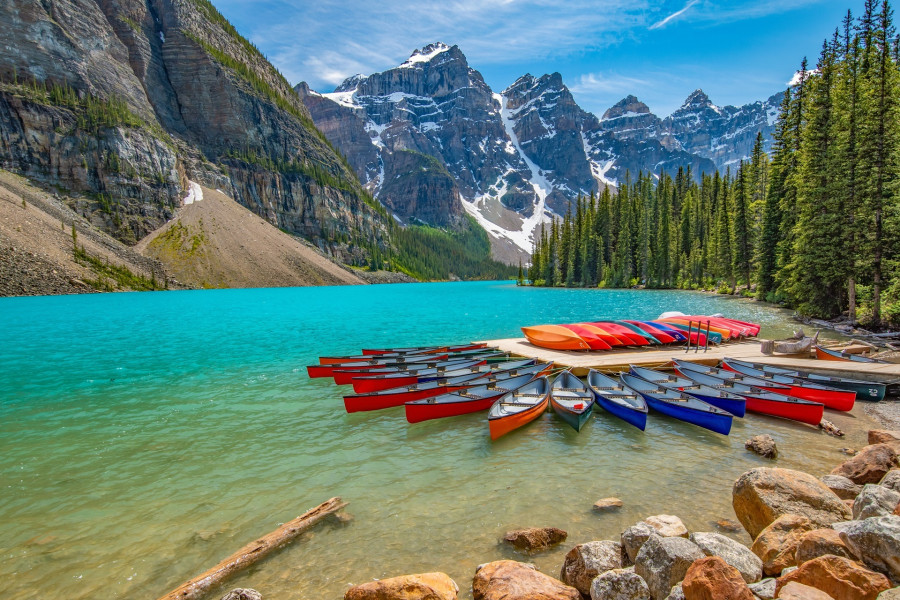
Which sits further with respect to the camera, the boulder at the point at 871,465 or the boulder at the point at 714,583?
the boulder at the point at 871,465

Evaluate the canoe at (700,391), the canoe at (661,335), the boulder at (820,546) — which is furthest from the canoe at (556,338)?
the boulder at (820,546)

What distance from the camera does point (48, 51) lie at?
13975 centimetres

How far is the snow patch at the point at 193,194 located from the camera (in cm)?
15262

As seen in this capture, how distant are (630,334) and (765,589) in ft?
78.9

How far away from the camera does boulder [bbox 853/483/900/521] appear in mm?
7043

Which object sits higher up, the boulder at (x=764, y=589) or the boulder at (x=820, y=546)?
the boulder at (x=820, y=546)

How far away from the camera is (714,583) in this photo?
5414 millimetres

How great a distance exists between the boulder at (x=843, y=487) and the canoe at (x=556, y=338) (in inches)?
659

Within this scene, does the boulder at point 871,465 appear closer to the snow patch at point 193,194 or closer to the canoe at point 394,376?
the canoe at point 394,376

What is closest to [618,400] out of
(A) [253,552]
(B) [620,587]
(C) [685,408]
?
(C) [685,408]

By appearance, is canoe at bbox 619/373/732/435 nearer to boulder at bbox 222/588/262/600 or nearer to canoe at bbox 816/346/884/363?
canoe at bbox 816/346/884/363

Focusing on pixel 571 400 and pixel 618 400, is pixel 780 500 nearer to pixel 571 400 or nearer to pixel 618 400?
pixel 618 400

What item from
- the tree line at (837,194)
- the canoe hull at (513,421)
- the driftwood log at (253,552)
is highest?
the tree line at (837,194)

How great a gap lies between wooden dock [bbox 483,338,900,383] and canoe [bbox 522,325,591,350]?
Answer: 0.38 metres
